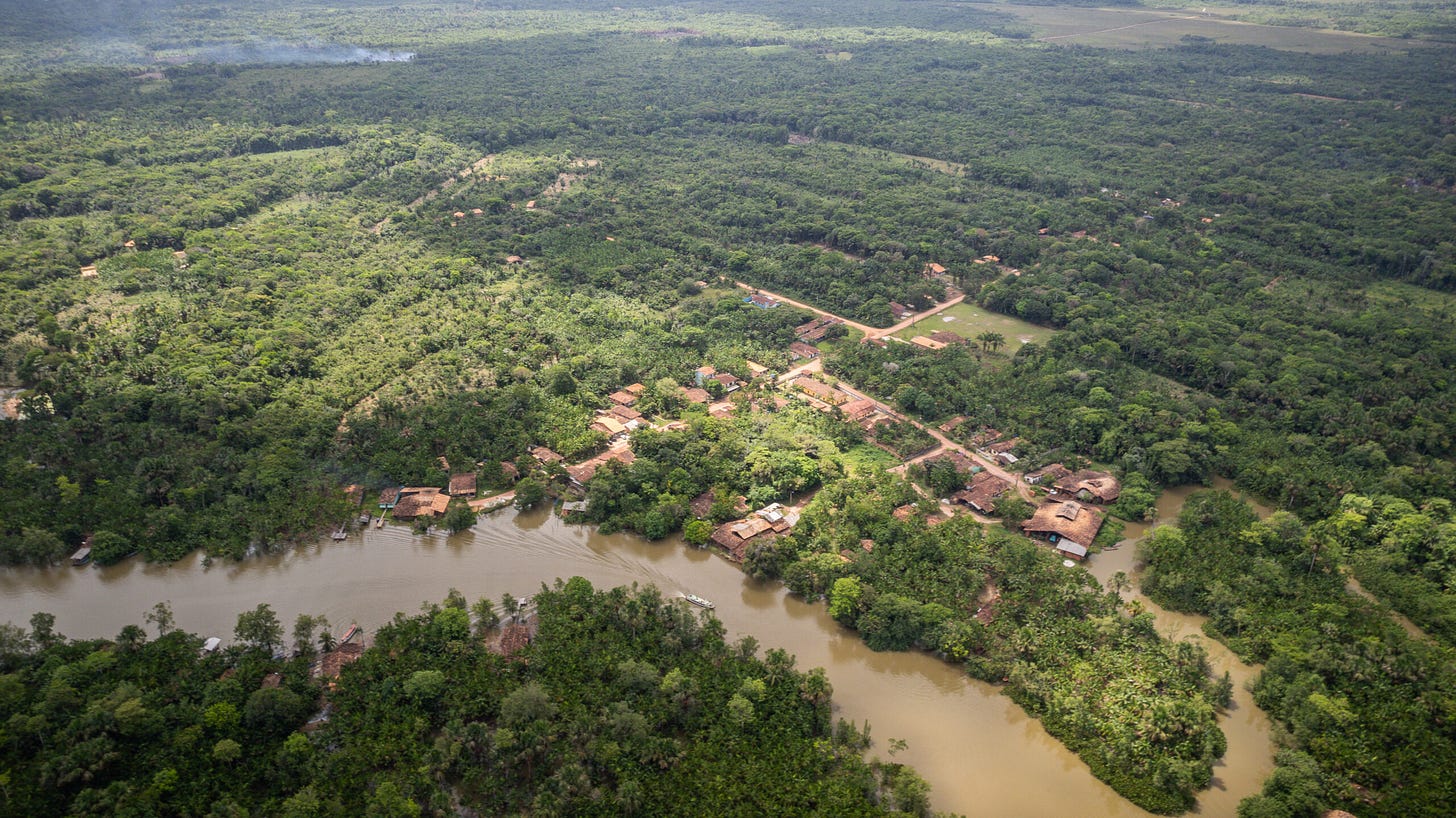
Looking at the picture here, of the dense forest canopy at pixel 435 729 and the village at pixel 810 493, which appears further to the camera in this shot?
the village at pixel 810 493

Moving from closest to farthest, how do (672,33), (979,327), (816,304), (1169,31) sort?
1. (979,327)
2. (816,304)
3. (1169,31)
4. (672,33)

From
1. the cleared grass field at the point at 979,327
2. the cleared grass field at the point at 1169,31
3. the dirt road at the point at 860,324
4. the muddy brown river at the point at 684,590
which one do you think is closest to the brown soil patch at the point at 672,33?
the cleared grass field at the point at 1169,31

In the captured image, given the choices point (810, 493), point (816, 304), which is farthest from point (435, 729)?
point (816, 304)

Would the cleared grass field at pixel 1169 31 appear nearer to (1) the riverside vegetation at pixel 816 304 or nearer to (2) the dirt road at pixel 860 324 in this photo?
(1) the riverside vegetation at pixel 816 304

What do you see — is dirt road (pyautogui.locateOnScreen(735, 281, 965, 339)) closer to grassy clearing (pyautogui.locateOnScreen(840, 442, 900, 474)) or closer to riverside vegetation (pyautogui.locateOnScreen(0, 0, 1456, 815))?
riverside vegetation (pyautogui.locateOnScreen(0, 0, 1456, 815))

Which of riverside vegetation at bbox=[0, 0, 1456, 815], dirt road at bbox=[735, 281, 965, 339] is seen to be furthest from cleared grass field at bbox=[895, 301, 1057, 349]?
riverside vegetation at bbox=[0, 0, 1456, 815]

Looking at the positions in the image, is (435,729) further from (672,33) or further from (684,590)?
(672,33)

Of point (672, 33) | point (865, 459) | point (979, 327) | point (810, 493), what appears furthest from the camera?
point (672, 33)
